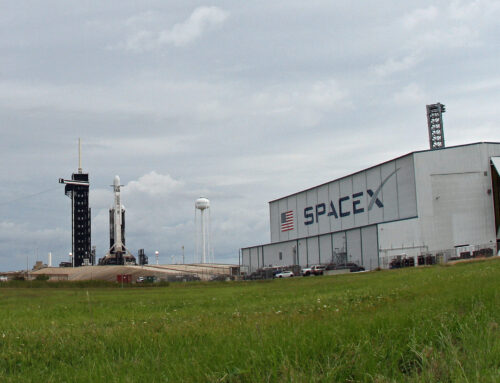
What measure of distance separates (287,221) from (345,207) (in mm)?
18159

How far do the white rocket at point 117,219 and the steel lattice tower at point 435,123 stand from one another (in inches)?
2672

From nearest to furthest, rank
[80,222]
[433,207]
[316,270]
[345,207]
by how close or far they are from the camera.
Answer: [433,207] < [316,270] < [345,207] < [80,222]

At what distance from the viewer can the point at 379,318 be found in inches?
315

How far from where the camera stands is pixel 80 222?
406ft

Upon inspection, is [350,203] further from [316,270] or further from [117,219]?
[117,219]

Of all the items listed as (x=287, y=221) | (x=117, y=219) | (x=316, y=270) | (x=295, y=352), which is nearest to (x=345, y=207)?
(x=316, y=270)

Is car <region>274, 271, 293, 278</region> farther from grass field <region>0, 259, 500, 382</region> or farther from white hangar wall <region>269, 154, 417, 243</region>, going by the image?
grass field <region>0, 259, 500, 382</region>

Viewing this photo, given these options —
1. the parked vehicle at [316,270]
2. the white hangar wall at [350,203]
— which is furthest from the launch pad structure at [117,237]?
the parked vehicle at [316,270]

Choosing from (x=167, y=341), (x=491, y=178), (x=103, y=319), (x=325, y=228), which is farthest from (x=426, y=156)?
(x=167, y=341)

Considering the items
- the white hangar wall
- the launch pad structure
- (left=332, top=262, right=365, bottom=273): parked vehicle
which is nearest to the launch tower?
the launch pad structure

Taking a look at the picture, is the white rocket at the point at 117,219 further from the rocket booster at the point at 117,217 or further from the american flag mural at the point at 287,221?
the american flag mural at the point at 287,221

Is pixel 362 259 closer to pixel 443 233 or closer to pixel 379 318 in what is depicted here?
pixel 443 233

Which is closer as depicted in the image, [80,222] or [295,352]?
[295,352]

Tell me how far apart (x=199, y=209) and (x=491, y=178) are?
66941mm
